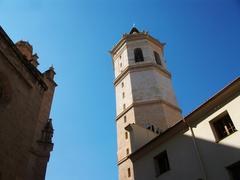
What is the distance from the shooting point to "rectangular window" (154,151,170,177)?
14.5m

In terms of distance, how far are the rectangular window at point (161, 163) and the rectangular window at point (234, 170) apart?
344 centimetres

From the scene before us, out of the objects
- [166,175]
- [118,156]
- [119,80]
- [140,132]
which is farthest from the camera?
[119,80]

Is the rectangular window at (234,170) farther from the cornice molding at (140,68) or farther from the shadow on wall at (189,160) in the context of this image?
the cornice molding at (140,68)

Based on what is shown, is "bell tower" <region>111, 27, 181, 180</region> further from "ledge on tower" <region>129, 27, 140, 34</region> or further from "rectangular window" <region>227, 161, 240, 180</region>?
"rectangular window" <region>227, 161, 240, 180</region>

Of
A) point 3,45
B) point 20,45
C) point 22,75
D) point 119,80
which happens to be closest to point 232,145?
point 22,75

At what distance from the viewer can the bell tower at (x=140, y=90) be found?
27797mm

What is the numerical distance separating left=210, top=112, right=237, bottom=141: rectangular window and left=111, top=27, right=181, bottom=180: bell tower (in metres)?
11.6

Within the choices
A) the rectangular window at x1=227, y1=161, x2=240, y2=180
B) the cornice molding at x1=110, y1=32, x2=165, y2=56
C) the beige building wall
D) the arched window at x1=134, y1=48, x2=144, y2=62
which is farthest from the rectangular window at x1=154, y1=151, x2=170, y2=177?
the cornice molding at x1=110, y1=32, x2=165, y2=56

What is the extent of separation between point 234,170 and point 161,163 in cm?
428

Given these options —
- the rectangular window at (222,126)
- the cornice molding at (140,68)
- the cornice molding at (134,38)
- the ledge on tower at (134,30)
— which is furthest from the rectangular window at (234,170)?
the ledge on tower at (134,30)

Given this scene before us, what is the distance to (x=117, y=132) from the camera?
29.9 meters

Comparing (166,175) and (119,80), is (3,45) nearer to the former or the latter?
(166,175)

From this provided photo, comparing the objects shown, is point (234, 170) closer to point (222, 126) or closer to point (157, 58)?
point (222, 126)

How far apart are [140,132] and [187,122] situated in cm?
498
